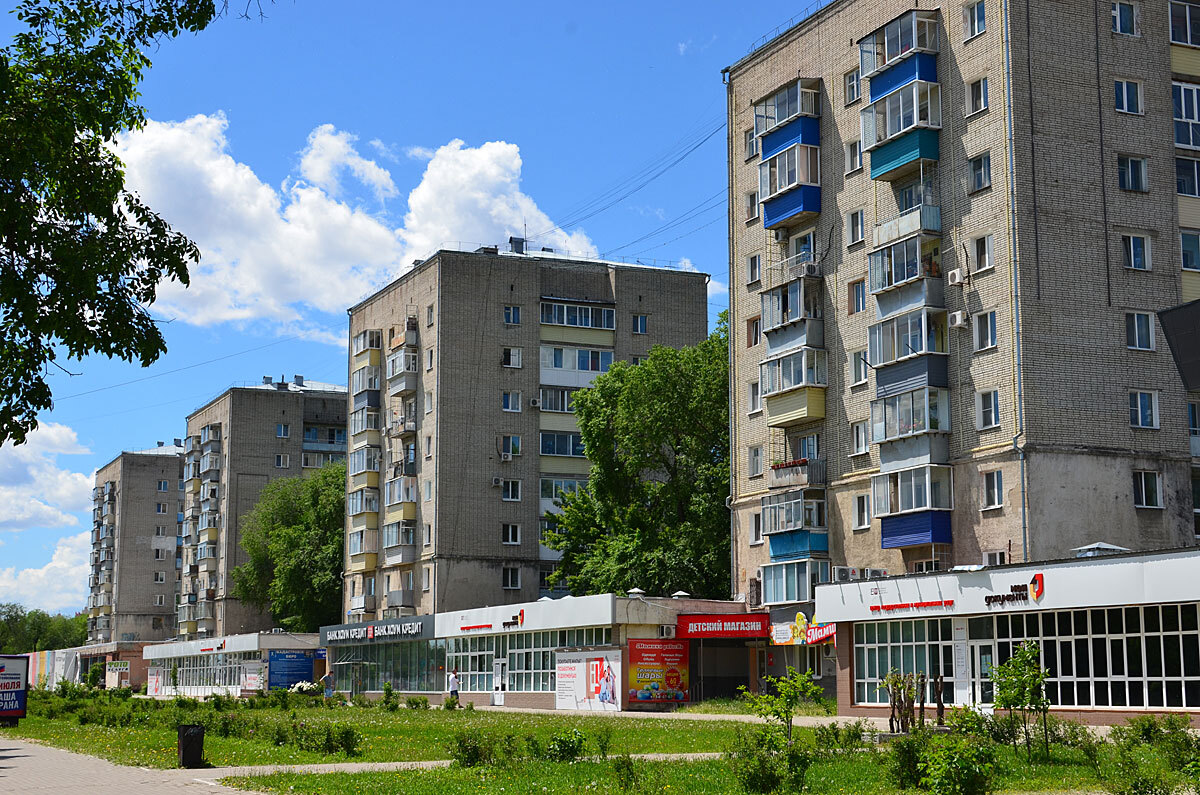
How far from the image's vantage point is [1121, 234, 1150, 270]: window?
45.9 m

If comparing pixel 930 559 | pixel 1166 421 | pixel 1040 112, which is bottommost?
pixel 930 559

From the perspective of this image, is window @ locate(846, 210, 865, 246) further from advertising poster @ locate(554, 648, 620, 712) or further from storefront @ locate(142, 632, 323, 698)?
storefront @ locate(142, 632, 323, 698)

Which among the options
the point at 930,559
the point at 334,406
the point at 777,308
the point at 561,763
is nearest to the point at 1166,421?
the point at 930,559

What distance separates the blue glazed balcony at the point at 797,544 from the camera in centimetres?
5194

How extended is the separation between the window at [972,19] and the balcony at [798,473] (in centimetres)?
1622

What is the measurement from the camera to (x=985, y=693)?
40.0m

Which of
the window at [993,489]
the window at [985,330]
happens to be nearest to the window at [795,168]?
the window at [985,330]

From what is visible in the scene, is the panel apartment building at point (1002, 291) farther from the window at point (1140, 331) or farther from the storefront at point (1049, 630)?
the storefront at point (1049, 630)

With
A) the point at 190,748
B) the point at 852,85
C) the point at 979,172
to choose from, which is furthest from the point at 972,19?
the point at 190,748

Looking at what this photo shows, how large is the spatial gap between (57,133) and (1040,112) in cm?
3939

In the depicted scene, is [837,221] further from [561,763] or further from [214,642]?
[214,642]

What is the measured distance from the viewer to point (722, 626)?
54.0 metres

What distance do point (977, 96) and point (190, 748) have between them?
3320 cm

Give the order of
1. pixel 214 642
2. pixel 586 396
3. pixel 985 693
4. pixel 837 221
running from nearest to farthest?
pixel 985 693 → pixel 837 221 → pixel 586 396 → pixel 214 642
